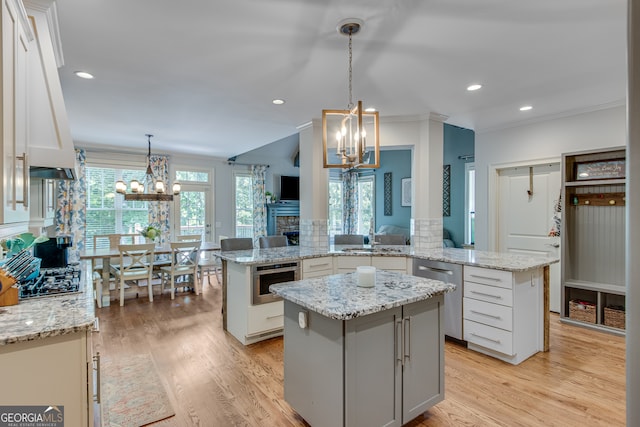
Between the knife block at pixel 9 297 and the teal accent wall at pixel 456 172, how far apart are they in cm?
622

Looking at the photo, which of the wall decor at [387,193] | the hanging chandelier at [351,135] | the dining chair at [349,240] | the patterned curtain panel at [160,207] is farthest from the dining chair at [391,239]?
the patterned curtain panel at [160,207]

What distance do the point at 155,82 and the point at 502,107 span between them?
3784mm

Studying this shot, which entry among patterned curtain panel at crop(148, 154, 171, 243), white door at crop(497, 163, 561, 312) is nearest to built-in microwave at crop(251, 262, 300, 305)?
white door at crop(497, 163, 561, 312)

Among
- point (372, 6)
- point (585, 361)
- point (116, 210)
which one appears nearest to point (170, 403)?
point (372, 6)

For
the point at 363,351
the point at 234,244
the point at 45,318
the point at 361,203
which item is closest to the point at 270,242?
the point at 234,244

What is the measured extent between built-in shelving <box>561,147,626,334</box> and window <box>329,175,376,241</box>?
15.6ft

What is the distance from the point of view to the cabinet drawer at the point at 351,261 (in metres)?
3.86

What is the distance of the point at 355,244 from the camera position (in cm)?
462

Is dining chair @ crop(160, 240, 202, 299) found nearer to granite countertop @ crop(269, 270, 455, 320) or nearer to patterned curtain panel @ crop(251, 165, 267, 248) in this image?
patterned curtain panel @ crop(251, 165, 267, 248)

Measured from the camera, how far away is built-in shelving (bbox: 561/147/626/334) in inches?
141

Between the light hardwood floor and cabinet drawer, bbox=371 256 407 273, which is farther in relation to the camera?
cabinet drawer, bbox=371 256 407 273

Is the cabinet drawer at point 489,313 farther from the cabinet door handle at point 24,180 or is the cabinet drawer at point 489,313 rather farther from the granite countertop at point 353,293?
the cabinet door handle at point 24,180

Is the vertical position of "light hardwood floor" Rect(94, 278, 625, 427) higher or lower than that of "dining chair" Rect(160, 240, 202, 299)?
lower

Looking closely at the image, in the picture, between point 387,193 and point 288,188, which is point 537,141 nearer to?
point 387,193
